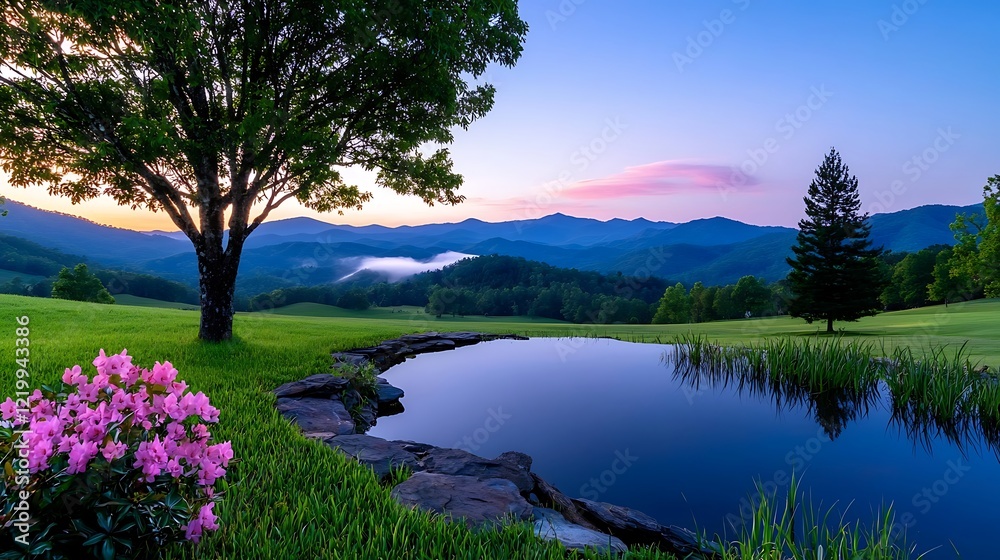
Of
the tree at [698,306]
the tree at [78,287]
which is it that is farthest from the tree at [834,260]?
the tree at [78,287]

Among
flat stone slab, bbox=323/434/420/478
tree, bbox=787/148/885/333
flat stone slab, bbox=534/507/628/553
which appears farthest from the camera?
tree, bbox=787/148/885/333

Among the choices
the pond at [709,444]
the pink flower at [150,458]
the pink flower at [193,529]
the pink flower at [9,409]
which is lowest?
the pond at [709,444]

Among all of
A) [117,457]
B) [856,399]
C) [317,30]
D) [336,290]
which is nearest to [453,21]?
[317,30]

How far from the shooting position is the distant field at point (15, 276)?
9206 centimetres

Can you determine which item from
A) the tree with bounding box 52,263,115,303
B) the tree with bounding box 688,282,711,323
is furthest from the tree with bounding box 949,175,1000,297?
the tree with bounding box 52,263,115,303

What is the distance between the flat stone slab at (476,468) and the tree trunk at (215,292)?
8768 millimetres

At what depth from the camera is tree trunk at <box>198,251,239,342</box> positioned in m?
11.4

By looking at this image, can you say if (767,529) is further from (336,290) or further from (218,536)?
(336,290)

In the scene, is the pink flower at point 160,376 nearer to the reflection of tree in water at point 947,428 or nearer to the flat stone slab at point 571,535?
the flat stone slab at point 571,535

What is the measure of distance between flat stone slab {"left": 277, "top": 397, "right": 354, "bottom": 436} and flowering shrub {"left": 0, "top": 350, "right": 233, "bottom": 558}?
10.8 ft

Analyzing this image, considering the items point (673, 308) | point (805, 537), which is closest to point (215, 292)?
point (805, 537)

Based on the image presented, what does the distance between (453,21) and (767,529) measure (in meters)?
9.92

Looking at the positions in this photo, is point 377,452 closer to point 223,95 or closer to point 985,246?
point 223,95

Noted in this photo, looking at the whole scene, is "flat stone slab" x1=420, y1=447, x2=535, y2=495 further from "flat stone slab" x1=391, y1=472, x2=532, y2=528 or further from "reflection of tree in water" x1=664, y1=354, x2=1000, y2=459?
"reflection of tree in water" x1=664, y1=354, x2=1000, y2=459
